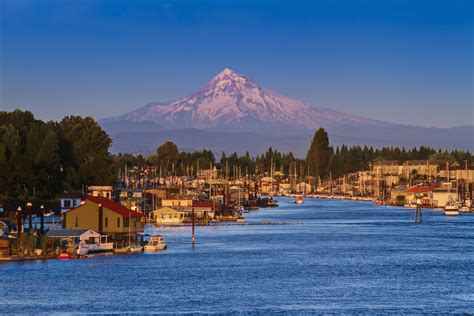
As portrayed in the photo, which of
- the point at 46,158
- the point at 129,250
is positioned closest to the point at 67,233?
the point at 129,250

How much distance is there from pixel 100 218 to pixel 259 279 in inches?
799

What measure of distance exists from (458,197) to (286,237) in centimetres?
8136

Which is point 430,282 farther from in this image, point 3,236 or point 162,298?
point 3,236

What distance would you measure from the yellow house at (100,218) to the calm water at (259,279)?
363 cm

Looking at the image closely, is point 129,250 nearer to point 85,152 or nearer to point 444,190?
point 85,152

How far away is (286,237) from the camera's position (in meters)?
96.5

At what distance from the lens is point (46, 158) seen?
410 ft

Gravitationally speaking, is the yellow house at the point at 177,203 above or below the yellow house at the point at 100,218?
above

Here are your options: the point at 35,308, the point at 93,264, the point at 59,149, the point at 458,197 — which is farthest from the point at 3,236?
the point at 458,197

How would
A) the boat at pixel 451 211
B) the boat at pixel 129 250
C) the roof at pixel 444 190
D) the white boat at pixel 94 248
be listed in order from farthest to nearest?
the roof at pixel 444 190 → the boat at pixel 451 211 → the boat at pixel 129 250 → the white boat at pixel 94 248

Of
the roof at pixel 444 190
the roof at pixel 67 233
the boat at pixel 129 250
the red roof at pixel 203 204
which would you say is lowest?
the boat at pixel 129 250

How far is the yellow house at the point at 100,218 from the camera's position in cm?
7788

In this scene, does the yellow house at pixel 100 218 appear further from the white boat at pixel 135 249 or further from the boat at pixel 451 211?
the boat at pixel 451 211

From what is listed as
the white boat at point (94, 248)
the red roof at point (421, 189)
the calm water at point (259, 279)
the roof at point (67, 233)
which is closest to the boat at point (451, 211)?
the red roof at point (421, 189)
